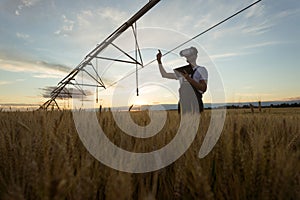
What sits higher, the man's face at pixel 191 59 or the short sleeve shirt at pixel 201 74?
the man's face at pixel 191 59

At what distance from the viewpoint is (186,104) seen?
5527mm

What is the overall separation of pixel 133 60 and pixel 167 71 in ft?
9.64

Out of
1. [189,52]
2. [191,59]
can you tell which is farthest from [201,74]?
[189,52]

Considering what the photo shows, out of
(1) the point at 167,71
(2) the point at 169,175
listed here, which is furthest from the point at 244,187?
(1) the point at 167,71

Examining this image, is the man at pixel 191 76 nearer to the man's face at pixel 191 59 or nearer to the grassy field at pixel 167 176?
the man's face at pixel 191 59

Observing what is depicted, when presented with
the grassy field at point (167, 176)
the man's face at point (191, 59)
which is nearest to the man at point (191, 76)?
the man's face at point (191, 59)

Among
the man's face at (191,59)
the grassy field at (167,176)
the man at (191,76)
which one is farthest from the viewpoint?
the man's face at (191,59)

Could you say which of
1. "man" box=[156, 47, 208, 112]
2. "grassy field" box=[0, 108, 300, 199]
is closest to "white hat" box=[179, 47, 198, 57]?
"man" box=[156, 47, 208, 112]

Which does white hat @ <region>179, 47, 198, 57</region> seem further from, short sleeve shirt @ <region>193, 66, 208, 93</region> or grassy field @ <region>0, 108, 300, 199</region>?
grassy field @ <region>0, 108, 300, 199</region>

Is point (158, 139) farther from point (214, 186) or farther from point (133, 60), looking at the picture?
point (133, 60)

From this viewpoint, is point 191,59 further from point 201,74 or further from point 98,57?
point 98,57

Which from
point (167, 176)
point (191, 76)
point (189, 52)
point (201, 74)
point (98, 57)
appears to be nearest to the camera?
point (167, 176)

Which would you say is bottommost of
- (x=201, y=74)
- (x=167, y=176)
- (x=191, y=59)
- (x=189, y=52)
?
(x=167, y=176)

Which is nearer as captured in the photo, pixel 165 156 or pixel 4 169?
pixel 4 169
